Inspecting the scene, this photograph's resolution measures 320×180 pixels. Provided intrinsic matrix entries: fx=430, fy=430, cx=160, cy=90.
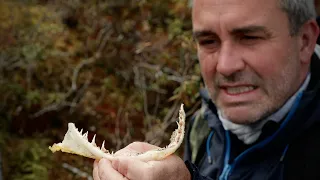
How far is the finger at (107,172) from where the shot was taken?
4.82 ft

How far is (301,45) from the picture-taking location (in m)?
2.45

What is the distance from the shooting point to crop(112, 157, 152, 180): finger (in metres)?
1.47

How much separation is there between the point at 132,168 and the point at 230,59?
3.49 feet

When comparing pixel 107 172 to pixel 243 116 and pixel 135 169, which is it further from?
pixel 243 116

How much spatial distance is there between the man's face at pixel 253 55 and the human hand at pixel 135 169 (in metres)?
0.88

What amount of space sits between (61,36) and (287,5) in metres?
4.48

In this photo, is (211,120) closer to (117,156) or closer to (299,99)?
(299,99)

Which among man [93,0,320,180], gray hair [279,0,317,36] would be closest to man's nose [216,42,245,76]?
man [93,0,320,180]

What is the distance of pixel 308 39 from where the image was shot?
2506 mm

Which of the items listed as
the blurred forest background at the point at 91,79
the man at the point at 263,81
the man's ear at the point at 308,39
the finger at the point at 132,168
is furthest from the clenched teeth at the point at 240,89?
the blurred forest background at the point at 91,79

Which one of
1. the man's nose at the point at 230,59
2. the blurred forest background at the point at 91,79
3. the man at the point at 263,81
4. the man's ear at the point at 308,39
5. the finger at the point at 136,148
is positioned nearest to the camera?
the finger at the point at 136,148

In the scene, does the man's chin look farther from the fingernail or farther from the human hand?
the fingernail

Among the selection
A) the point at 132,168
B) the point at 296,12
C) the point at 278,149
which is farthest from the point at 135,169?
the point at 296,12

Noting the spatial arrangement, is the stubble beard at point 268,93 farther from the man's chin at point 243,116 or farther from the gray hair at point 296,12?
the gray hair at point 296,12
